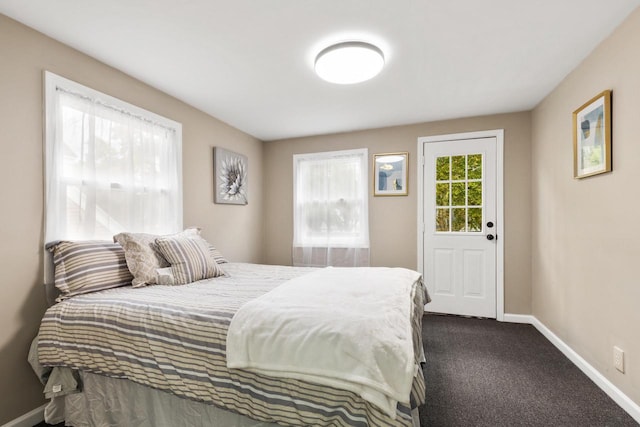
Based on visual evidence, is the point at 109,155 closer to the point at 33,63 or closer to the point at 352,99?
the point at 33,63

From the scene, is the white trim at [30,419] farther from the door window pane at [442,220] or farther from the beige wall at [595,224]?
the door window pane at [442,220]

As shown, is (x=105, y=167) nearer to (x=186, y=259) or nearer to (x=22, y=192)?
(x=22, y=192)

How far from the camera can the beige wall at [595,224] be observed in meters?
1.79

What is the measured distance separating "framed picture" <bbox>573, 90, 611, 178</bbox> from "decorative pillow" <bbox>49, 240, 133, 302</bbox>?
3371 mm

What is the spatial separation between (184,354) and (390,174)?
3177mm

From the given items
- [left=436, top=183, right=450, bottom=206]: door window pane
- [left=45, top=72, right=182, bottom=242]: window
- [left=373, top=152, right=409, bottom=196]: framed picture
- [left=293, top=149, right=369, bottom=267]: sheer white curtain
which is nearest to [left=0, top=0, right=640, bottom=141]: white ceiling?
[left=45, top=72, right=182, bottom=242]: window

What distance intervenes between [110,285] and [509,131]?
13.5 ft

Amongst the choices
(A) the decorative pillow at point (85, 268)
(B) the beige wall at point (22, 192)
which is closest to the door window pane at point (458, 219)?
(A) the decorative pillow at point (85, 268)

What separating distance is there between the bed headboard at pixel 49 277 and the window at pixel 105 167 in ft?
0.23

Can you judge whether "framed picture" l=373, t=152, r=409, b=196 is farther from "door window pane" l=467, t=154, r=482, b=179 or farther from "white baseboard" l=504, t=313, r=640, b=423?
"white baseboard" l=504, t=313, r=640, b=423

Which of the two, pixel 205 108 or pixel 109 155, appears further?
pixel 205 108

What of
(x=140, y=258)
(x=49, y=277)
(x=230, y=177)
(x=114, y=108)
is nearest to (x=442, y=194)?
(x=230, y=177)

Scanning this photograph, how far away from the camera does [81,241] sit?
1975mm

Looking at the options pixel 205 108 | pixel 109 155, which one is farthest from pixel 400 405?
pixel 205 108
